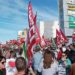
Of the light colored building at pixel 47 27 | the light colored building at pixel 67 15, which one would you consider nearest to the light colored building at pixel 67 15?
the light colored building at pixel 67 15

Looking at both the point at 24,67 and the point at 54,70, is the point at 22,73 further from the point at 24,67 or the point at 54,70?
the point at 54,70

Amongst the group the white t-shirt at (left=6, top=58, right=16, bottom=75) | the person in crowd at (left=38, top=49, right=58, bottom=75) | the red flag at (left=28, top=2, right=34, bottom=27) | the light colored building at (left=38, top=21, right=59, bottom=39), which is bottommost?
the white t-shirt at (left=6, top=58, right=16, bottom=75)

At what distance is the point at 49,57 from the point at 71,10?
180ft

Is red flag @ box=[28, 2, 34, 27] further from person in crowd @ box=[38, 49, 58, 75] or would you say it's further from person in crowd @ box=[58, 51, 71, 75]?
person in crowd @ box=[38, 49, 58, 75]

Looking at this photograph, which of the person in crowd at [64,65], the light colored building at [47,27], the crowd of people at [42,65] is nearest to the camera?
the crowd of people at [42,65]

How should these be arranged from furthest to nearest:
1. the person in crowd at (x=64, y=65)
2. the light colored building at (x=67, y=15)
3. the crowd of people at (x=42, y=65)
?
the light colored building at (x=67, y=15) < the person in crowd at (x=64, y=65) < the crowd of people at (x=42, y=65)

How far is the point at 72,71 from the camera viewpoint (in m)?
8.73

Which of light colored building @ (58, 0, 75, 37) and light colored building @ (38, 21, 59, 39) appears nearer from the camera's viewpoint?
light colored building @ (58, 0, 75, 37)

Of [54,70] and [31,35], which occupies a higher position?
[31,35]

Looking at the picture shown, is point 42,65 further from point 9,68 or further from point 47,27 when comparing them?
point 47,27

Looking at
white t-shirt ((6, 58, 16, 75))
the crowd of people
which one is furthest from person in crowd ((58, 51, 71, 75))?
white t-shirt ((6, 58, 16, 75))

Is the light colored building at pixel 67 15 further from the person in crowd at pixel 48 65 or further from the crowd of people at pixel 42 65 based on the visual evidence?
the person in crowd at pixel 48 65

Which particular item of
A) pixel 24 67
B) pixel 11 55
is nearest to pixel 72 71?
pixel 24 67

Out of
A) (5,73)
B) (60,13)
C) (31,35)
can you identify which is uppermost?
(60,13)
